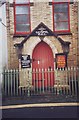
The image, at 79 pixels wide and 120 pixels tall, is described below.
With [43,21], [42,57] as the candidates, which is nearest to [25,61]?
[42,57]

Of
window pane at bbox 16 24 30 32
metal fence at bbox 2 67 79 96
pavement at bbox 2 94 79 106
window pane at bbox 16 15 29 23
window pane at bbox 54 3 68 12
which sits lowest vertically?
pavement at bbox 2 94 79 106

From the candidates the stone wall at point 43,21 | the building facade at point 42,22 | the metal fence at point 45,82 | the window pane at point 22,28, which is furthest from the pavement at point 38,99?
the window pane at point 22,28

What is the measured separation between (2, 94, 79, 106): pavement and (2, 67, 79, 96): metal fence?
0.87 metres

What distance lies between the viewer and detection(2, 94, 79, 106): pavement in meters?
14.3

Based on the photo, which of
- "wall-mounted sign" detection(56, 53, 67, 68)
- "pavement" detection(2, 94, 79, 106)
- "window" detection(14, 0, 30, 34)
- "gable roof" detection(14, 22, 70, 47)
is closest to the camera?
"pavement" detection(2, 94, 79, 106)

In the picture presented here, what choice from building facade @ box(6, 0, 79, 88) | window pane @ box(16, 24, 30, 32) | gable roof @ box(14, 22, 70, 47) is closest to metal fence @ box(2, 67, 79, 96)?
building facade @ box(6, 0, 79, 88)

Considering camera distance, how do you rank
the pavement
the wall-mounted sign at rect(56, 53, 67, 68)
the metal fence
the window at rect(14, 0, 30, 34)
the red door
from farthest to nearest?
the window at rect(14, 0, 30, 34) < the red door < the wall-mounted sign at rect(56, 53, 67, 68) < the metal fence < the pavement

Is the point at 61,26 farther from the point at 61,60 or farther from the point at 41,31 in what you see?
the point at 61,60

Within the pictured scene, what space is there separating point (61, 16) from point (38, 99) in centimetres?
583

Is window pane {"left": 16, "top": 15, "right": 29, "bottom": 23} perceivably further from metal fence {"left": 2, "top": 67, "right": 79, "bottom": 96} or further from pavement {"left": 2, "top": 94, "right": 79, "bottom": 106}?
pavement {"left": 2, "top": 94, "right": 79, "bottom": 106}

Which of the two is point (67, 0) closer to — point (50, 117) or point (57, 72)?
point (57, 72)

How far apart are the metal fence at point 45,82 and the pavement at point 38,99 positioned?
868mm

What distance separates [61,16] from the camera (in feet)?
61.9

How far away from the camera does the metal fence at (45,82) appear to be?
56.3 ft
